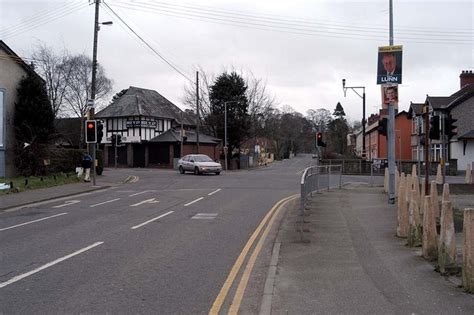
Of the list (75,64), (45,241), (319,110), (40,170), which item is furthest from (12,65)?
(319,110)

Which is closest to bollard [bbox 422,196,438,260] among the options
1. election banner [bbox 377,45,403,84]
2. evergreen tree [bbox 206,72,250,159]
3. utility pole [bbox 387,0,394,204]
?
utility pole [bbox 387,0,394,204]

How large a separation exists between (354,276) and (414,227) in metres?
2.95

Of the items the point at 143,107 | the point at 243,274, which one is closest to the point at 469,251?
the point at 243,274

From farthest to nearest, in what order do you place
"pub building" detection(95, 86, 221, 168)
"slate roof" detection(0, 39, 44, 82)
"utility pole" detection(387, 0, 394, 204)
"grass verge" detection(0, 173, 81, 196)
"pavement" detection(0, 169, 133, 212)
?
"pub building" detection(95, 86, 221, 168) → "slate roof" detection(0, 39, 44, 82) → "grass verge" detection(0, 173, 81, 196) → "pavement" detection(0, 169, 133, 212) → "utility pole" detection(387, 0, 394, 204)

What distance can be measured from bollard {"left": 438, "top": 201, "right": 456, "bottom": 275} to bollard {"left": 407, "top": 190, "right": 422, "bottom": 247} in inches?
85.1

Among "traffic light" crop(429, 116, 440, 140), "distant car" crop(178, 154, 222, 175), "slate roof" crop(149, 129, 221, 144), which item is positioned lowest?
"distant car" crop(178, 154, 222, 175)

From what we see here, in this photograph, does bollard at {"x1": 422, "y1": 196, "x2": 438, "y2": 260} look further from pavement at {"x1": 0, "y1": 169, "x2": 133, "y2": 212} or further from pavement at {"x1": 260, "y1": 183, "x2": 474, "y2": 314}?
pavement at {"x1": 0, "y1": 169, "x2": 133, "y2": 212}

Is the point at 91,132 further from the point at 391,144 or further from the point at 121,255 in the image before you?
the point at 121,255

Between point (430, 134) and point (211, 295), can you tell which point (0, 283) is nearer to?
point (211, 295)

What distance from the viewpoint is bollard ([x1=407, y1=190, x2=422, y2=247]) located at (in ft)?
31.4

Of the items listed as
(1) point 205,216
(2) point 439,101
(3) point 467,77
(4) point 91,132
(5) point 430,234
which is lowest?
(1) point 205,216

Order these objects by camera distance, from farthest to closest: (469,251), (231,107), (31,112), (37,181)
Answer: (231,107) → (31,112) → (37,181) → (469,251)

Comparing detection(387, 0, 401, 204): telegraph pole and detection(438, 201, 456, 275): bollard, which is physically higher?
detection(387, 0, 401, 204): telegraph pole

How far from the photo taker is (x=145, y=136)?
6116cm
